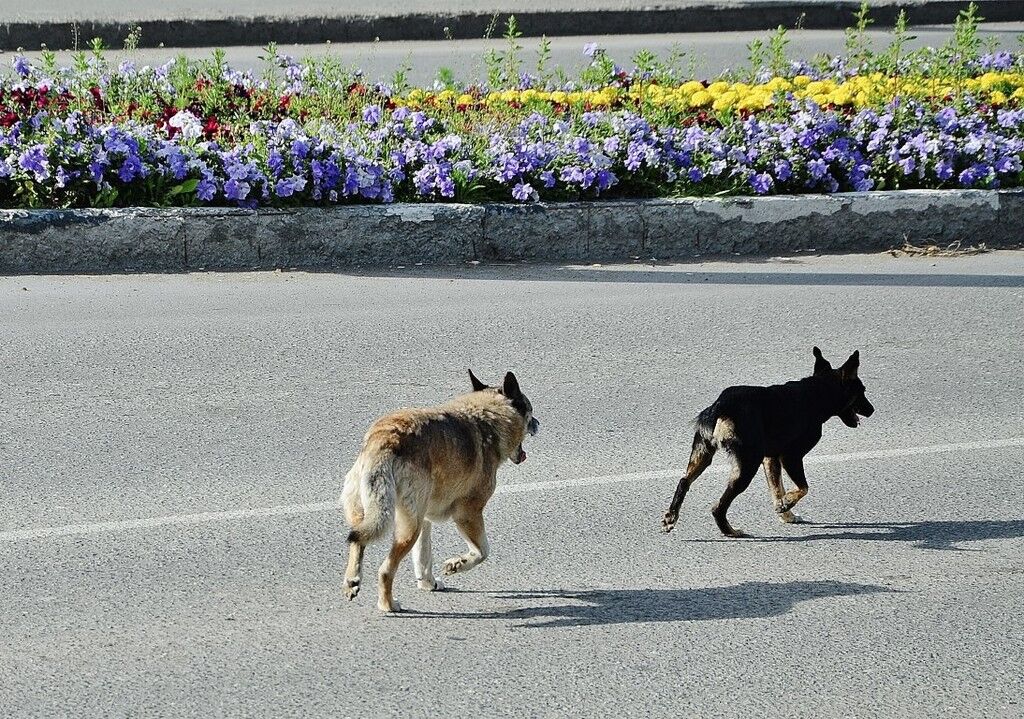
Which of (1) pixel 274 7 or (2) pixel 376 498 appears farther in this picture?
(1) pixel 274 7

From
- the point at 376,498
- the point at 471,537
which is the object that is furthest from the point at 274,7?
the point at 376,498

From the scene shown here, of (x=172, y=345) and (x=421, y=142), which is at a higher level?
(x=421, y=142)

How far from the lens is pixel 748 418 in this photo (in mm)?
5594

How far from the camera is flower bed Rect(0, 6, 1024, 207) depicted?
396 inches

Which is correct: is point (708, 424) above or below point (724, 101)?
below

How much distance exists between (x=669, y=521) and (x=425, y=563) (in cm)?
109

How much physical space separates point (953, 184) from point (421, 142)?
4319mm

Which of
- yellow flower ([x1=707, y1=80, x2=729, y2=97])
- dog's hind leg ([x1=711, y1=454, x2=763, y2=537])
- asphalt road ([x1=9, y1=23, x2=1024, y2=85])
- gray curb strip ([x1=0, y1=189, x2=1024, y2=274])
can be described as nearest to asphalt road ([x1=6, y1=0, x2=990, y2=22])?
asphalt road ([x1=9, y1=23, x2=1024, y2=85])

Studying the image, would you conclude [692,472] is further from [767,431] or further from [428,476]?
[428,476]

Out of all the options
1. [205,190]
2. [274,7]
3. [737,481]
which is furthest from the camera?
[274,7]

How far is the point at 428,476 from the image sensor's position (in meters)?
4.76

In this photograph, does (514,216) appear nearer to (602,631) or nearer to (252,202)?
(252,202)

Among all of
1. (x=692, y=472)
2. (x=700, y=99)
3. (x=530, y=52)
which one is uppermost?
(x=530, y=52)

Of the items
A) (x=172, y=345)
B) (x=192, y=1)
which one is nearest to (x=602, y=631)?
(x=172, y=345)
